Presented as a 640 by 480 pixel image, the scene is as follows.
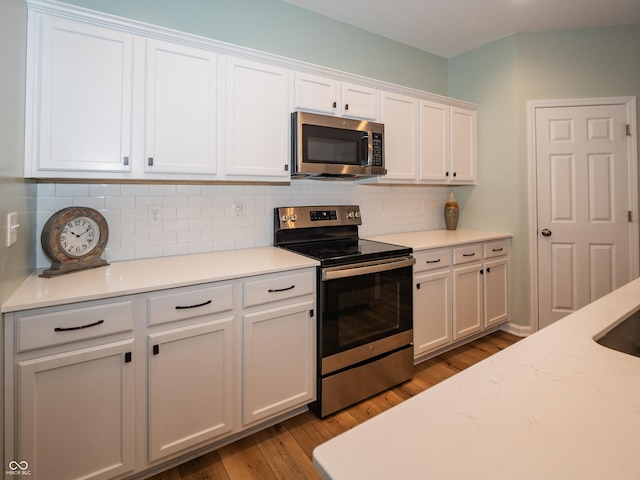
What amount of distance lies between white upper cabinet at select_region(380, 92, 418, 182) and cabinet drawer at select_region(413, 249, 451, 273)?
67 cm

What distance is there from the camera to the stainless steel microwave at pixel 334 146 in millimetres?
2236

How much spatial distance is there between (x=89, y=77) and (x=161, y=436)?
5.60 ft

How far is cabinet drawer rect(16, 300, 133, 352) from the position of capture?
1267 millimetres

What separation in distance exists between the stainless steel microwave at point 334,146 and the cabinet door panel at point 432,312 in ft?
2.98

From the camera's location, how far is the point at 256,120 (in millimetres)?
2125

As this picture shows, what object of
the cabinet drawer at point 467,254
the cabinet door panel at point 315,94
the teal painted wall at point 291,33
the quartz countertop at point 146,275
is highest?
the teal painted wall at point 291,33

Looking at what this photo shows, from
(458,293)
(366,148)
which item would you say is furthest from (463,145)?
(458,293)

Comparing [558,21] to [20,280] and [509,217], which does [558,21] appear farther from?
[20,280]

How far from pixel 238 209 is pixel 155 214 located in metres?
0.52

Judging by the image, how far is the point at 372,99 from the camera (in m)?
2.62

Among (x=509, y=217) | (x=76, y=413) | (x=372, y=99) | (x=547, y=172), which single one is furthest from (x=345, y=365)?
(x=547, y=172)

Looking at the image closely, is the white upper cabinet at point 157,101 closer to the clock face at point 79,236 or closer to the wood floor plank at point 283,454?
the clock face at point 79,236

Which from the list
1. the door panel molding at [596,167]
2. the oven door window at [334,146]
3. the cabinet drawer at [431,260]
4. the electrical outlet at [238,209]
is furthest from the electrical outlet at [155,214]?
the door panel molding at [596,167]

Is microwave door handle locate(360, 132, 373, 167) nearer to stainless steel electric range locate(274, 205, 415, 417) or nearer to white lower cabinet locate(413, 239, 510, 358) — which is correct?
stainless steel electric range locate(274, 205, 415, 417)
